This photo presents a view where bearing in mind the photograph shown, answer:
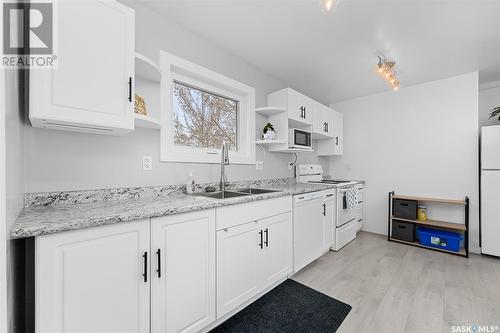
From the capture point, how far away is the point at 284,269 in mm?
2139

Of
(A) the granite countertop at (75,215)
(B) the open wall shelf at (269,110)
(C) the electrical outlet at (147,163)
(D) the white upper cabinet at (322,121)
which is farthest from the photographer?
(D) the white upper cabinet at (322,121)

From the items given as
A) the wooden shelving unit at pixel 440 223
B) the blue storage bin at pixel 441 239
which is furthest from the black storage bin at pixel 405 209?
the blue storage bin at pixel 441 239

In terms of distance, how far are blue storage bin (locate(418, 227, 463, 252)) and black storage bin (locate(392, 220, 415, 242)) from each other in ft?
0.33

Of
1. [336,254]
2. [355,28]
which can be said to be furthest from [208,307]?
[355,28]

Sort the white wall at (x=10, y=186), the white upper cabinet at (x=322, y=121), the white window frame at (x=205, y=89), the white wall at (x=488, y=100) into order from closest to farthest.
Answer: the white wall at (x=10, y=186)
the white window frame at (x=205, y=89)
the white wall at (x=488, y=100)
the white upper cabinet at (x=322, y=121)

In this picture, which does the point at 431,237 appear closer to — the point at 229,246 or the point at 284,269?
the point at 284,269

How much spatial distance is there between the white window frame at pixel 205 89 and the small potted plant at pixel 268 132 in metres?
0.16

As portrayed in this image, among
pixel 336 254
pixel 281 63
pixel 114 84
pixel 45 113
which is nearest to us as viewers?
pixel 45 113

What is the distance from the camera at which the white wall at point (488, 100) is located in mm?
3237

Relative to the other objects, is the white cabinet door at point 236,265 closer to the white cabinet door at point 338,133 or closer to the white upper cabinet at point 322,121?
the white upper cabinet at point 322,121

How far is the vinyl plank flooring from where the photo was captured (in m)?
1.66

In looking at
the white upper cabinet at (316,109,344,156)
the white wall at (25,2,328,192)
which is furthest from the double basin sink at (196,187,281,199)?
the white upper cabinet at (316,109,344,156)

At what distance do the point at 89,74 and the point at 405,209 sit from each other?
4.12 metres

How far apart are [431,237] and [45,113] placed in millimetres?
4349
